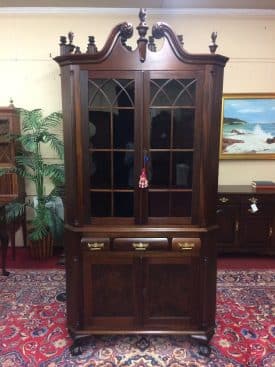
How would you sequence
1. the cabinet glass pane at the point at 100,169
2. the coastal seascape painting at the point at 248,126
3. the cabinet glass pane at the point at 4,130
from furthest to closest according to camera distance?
the coastal seascape painting at the point at 248,126 → the cabinet glass pane at the point at 4,130 → the cabinet glass pane at the point at 100,169

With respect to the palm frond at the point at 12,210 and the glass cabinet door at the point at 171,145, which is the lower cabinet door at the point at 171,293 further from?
the palm frond at the point at 12,210

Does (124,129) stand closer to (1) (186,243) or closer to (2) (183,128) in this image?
(2) (183,128)

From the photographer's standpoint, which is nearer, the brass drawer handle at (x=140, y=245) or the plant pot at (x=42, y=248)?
the brass drawer handle at (x=140, y=245)

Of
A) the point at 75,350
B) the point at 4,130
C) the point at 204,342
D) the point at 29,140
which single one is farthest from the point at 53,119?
the point at 204,342

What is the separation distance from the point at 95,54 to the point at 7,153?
234 cm

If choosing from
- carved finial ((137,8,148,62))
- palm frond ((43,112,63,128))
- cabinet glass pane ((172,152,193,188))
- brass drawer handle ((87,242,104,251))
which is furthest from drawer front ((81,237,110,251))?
palm frond ((43,112,63,128))

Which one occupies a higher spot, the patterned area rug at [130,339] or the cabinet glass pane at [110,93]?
the cabinet glass pane at [110,93]

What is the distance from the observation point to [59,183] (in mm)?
3658

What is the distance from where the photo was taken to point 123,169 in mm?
2092

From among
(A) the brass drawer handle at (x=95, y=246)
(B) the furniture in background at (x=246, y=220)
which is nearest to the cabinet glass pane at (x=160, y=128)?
(A) the brass drawer handle at (x=95, y=246)

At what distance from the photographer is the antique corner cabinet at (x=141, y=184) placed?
193 centimetres

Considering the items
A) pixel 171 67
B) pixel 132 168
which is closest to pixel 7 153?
pixel 132 168

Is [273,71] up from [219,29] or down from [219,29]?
down

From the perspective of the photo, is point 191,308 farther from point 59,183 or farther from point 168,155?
point 59,183
